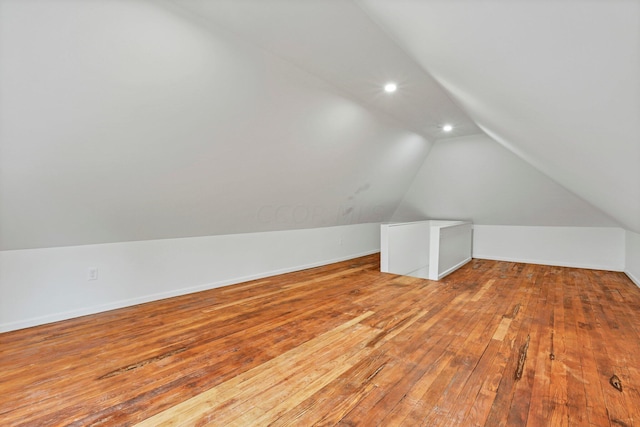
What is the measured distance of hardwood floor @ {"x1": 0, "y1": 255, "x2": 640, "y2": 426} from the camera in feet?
5.33

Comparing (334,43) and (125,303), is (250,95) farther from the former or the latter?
(125,303)

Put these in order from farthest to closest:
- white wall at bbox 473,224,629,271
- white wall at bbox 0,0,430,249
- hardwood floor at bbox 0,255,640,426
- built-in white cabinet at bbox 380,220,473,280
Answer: white wall at bbox 473,224,629,271
built-in white cabinet at bbox 380,220,473,280
white wall at bbox 0,0,430,249
hardwood floor at bbox 0,255,640,426

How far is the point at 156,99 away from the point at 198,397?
214cm

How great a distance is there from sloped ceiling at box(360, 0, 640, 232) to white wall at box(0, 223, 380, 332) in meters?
3.35

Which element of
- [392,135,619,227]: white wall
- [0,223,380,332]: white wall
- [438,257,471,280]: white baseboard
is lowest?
[438,257,471,280]: white baseboard

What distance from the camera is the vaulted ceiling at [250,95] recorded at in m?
1.11

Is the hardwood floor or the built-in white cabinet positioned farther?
the built-in white cabinet

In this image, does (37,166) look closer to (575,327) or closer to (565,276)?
(575,327)

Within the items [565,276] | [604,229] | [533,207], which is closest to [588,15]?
[565,276]

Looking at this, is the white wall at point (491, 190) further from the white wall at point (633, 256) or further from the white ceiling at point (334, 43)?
the white ceiling at point (334, 43)

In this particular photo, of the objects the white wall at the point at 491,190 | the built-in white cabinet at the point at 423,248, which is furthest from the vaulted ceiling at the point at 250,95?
the built-in white cabinet at the point at 423,248

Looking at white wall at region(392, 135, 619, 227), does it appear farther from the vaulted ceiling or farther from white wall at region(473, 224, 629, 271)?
the vaulted ceiling

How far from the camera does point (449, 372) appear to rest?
201 centimetres

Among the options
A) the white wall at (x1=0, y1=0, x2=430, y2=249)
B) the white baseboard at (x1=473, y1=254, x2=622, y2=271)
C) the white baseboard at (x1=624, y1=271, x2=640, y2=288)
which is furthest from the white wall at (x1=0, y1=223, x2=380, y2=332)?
the white baseboard at (x1=624, y1=271, x2=640, y2=288)
